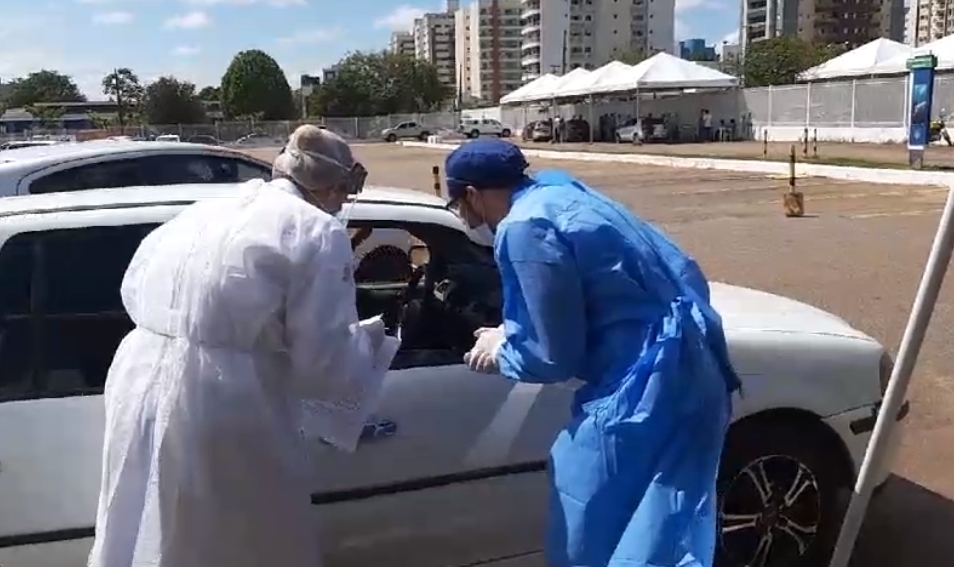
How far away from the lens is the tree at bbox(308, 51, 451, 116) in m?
90.4

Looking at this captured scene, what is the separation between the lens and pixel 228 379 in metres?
2.41

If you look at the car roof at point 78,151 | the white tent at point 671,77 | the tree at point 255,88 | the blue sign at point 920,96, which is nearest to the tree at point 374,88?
the tree at point 255,88

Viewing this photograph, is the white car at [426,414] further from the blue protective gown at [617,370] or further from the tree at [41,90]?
the tree at [41,90]

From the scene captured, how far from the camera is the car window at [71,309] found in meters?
2.89

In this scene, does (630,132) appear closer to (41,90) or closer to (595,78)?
(595,78)

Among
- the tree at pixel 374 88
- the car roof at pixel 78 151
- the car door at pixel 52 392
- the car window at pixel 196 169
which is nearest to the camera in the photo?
the car door at pixel 52 392

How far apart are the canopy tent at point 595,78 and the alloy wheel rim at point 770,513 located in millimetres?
39616

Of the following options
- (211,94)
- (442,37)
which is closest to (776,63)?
(211,94)

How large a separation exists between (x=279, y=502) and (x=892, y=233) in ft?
41.0

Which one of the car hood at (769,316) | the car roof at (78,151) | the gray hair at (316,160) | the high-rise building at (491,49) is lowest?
the car hood at (769,316)

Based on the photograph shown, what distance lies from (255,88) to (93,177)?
285 feet

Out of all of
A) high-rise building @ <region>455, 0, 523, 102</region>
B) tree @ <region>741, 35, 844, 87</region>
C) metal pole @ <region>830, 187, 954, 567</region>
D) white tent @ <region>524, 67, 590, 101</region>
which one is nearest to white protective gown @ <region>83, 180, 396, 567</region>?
metal pole @ <region>830, 187, 954, 567</region>

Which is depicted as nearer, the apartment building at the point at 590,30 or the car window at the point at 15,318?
the car window at the point at 15,318

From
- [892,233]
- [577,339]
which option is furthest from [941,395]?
[892,233]
